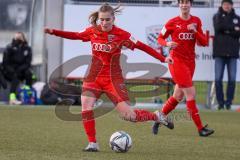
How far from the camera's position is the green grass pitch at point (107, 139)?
27.7 ft

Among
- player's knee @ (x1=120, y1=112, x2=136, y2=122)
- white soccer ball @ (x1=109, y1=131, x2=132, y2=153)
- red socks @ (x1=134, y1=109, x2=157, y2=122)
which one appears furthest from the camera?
red socks @ (x1=134, y1=109, x2=157, y2=122)

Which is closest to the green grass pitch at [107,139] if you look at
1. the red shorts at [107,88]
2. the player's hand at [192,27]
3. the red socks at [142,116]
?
the red socks at [142,116]

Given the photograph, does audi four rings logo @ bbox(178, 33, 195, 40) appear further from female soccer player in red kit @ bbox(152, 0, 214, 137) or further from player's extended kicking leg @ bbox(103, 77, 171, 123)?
player's extended kicking leg @ bbox(103, 77, 171, 123)

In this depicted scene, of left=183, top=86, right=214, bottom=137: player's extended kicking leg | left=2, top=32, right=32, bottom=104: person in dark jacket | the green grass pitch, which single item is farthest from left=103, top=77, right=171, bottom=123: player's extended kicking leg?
left=2, top=32, right=32, bottom=104: person in dark jacket

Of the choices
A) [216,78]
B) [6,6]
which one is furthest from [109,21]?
[6,6]

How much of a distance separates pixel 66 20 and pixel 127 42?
7959mm

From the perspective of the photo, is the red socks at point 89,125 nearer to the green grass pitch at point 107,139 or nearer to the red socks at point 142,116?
the green grass pitch at point 107,139

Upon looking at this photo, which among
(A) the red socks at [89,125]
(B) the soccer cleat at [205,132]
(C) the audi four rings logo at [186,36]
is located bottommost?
(B) the soccer cleat at [205,132]

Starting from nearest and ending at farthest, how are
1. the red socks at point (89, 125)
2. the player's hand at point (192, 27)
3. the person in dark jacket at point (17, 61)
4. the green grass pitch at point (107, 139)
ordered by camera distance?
the green grass pitch at point (107, 139), the red socks at point (89, 125), the player's hand at point (192, 27), the person in dark jacket at point (17, 61)

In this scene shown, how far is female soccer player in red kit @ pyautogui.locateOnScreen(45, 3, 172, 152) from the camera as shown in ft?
29.1

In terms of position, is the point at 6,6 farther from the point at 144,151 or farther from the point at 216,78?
the point at 144,151

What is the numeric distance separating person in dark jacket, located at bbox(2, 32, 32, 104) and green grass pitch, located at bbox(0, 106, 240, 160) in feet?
7.77

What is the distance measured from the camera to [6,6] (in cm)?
1762

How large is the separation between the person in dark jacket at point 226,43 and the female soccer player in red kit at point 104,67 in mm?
7343
